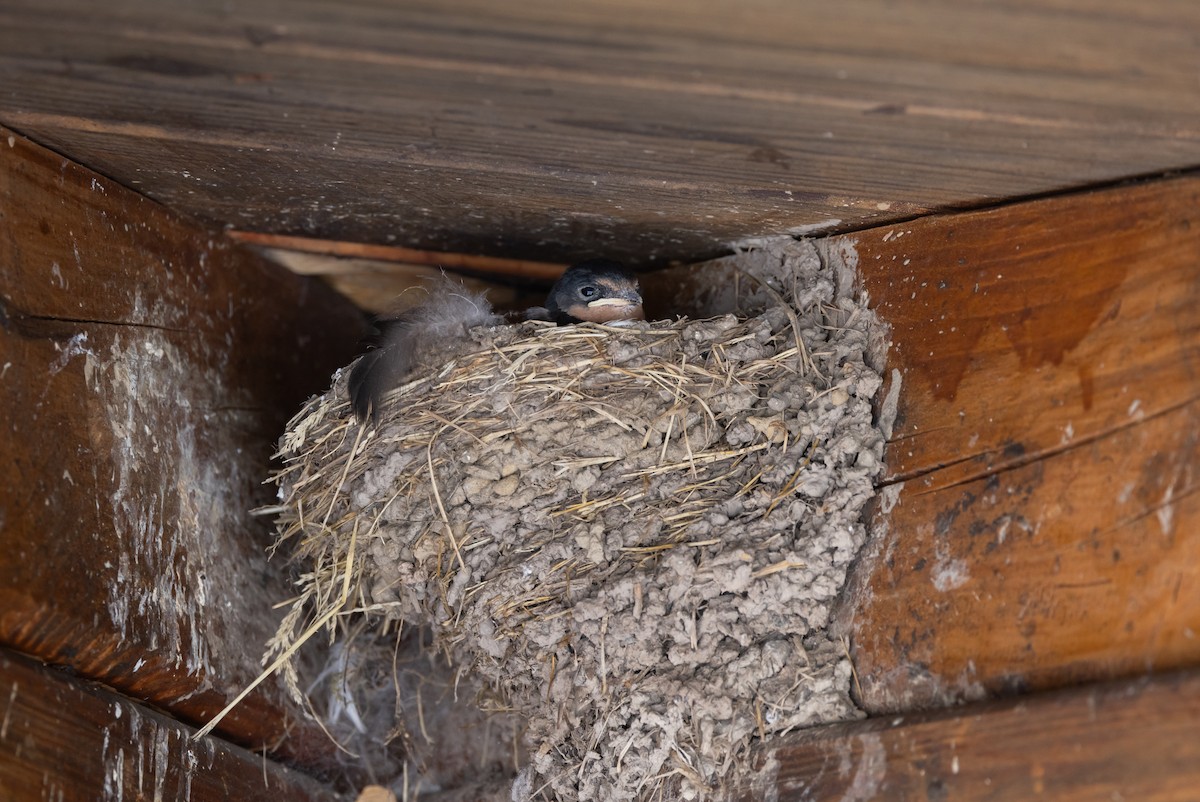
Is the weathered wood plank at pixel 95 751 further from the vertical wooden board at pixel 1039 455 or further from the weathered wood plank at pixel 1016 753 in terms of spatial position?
the vertical wooden board at pixel 1039 455

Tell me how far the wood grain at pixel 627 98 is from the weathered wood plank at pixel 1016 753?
972 mm

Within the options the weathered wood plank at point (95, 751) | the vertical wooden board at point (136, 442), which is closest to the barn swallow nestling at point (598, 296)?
the vertical wooden board at point (136, 442)

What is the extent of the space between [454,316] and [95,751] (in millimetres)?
1550

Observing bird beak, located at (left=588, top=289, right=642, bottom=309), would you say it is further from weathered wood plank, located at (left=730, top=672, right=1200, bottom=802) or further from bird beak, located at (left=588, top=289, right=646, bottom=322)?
weathered wood plank, located at (left=730, top=672, right=1200, bottom=802)

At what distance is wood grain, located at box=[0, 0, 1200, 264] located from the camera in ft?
5.86

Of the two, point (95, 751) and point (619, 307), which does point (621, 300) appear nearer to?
point (619, 307)

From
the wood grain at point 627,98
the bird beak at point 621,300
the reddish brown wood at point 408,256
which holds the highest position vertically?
the reddish brown wood at point 408,256

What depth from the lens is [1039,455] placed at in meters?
2.36

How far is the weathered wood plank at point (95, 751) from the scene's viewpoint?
2277 mm

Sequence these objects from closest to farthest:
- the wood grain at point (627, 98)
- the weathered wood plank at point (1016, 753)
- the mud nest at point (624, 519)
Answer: the wood grain at point (627, 98)
the weathered wood plank at point (1016, 753)
the mud nest at point (624, 519)

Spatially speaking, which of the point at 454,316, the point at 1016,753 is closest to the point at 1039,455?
the point at 1016,753

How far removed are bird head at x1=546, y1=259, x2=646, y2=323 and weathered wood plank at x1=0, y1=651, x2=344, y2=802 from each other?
5.28 ft

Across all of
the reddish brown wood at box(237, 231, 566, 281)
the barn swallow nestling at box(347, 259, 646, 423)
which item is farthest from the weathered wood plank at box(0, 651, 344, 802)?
the reddish brown wood at box(237, 231, 566, 281)

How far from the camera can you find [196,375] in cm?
330
